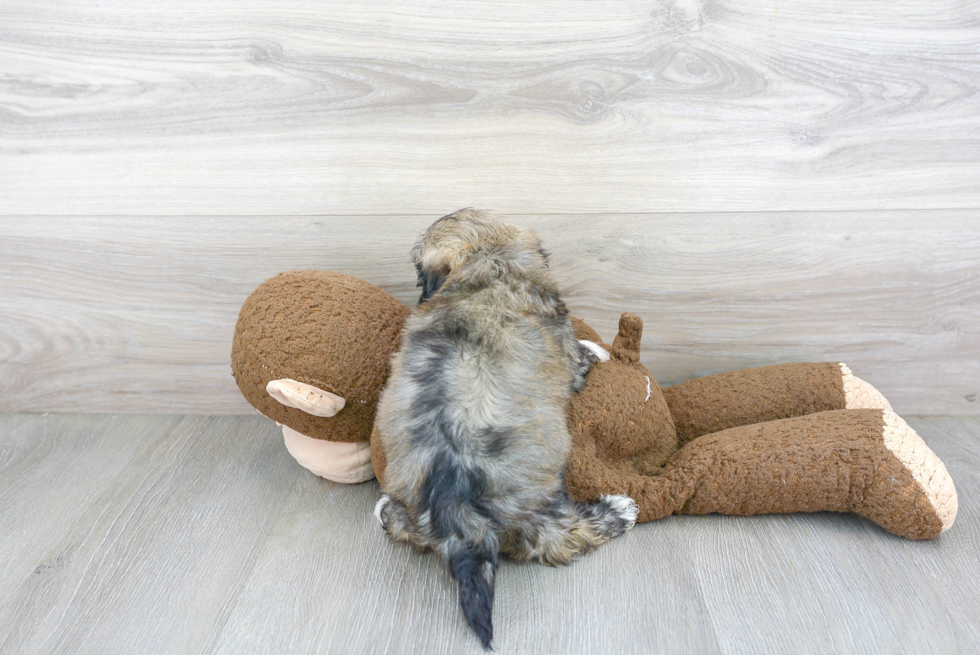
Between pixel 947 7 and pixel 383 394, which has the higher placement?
pixel 947 7

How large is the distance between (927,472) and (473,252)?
0.97 m

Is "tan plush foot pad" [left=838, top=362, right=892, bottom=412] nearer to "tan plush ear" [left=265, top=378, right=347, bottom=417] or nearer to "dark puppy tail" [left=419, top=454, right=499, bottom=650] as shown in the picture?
"dark puppy tail" [left=419, top=454, right=499, bottom=650]

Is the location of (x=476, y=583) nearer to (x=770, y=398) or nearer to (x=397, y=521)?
(x=397, y=521)

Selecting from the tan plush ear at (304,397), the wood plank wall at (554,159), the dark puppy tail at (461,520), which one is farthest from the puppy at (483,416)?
the wood plank wall at (554,159)

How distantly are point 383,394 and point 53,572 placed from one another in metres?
0.73

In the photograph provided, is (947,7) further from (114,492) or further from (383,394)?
(114,492)

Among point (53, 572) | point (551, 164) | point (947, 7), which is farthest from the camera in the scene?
point (551, 164)

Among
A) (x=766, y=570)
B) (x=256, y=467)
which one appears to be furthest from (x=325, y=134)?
(x=766, y=570)

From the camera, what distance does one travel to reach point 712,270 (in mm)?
1613

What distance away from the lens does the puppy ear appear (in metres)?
1.30

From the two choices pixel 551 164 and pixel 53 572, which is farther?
pixel 551 164

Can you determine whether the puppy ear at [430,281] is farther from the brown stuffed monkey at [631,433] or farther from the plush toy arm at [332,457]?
the plush toy arm at [332,457]

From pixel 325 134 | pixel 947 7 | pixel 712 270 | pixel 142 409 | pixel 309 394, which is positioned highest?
pixel 947 7

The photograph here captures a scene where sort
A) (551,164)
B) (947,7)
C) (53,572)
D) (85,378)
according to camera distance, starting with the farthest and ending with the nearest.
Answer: (85,378)
(551,164)
(947,7)
(53,572)
